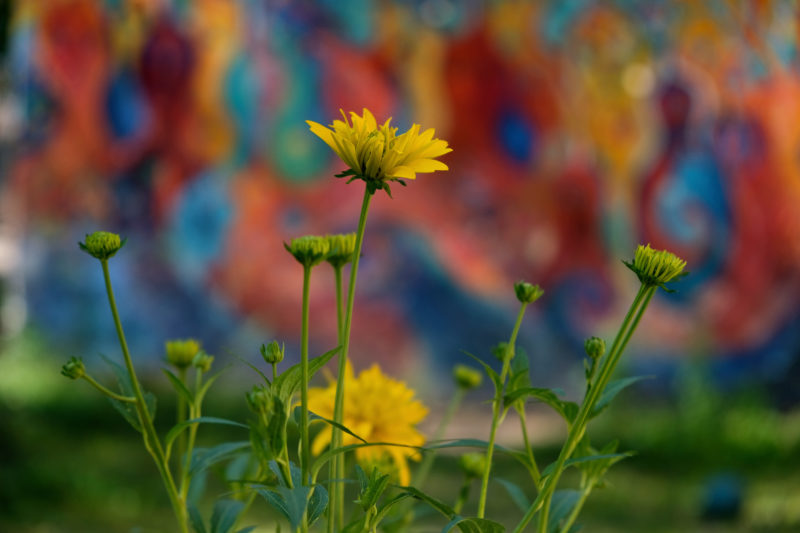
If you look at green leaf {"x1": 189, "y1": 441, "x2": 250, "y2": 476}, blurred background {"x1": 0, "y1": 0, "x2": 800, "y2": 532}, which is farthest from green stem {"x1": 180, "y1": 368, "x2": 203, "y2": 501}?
blurred background {"x1": 0, "y1": 0, "x2": 800, "y2": 532}

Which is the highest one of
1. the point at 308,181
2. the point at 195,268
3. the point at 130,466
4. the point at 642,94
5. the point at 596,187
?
the point at 642,94

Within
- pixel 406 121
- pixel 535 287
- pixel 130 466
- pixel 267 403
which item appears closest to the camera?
pixel 267 403

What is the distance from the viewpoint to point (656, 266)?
538 mm

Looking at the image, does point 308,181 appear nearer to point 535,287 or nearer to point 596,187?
A: point 596,187

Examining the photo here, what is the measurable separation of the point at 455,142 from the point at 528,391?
3.08m

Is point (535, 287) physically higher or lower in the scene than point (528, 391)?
higher

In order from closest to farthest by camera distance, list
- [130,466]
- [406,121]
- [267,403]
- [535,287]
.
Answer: [267,403] → [535,287] → [130,466] → [406,121]

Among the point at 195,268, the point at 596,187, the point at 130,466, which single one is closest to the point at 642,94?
the point at 596,187

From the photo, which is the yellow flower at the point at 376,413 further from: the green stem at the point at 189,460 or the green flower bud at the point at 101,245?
the green flower bud at the point at 101,245

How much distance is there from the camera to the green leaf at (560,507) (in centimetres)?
66

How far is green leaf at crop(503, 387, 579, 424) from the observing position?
22.4 inches

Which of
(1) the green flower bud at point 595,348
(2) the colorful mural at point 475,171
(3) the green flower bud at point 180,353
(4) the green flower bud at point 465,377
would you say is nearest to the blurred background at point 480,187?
(2) the colorful mural at point 475,171

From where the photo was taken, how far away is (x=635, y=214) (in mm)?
3607

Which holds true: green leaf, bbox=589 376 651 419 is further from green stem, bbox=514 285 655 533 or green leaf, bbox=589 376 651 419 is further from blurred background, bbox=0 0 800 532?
blurred background, bbox=0 0 800 532
